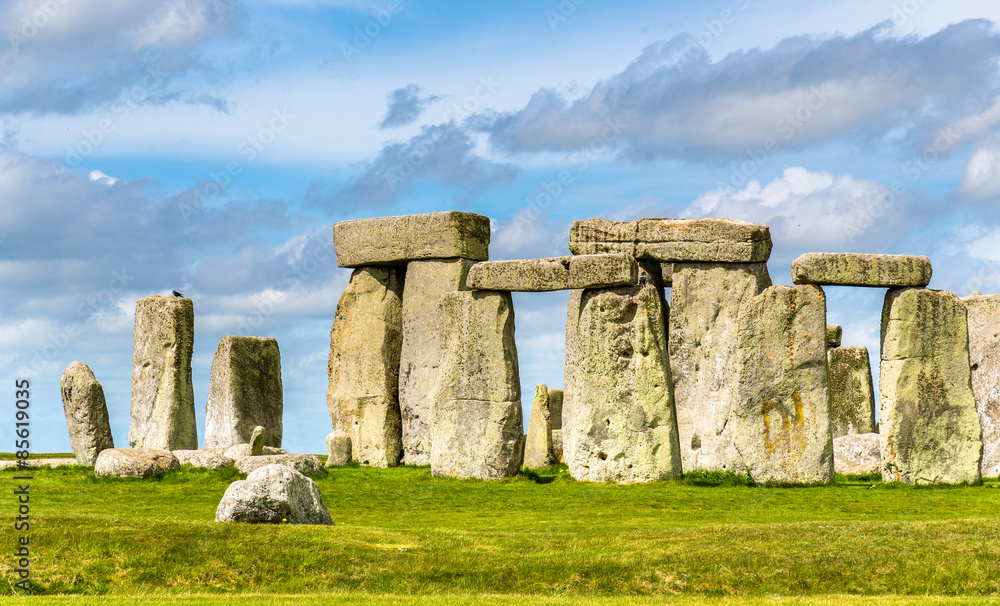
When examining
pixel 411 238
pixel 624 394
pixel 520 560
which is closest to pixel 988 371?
pixel 624 394

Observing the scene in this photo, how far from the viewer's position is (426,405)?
28.0 m

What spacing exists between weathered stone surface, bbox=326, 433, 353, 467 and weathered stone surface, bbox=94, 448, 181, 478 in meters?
4.72

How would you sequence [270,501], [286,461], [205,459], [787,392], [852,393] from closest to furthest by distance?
[270,501]
[787,392]
[286,461]
[205,459]
[852,393]

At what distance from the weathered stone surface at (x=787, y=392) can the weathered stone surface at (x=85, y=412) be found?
12365 millimetres

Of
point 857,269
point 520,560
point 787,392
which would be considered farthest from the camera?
point 857,269

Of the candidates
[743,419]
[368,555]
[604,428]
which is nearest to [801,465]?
[743,419]

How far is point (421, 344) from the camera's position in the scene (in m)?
28.2

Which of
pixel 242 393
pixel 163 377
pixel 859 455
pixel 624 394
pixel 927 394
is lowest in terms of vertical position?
pixel 859 455

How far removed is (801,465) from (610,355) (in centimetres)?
374

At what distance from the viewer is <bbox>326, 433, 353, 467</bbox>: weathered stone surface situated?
27.5 m

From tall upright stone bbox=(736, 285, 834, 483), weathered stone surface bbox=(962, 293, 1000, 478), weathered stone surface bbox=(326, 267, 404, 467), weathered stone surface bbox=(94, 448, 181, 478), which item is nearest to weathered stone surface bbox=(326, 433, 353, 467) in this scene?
weathered stone surface bbox=(326, 267, 404, 467)

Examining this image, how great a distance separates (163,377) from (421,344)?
5.48 m

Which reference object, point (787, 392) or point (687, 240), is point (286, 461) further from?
point (687, 240)

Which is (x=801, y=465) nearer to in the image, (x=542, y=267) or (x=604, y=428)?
(x=604, y=428)
